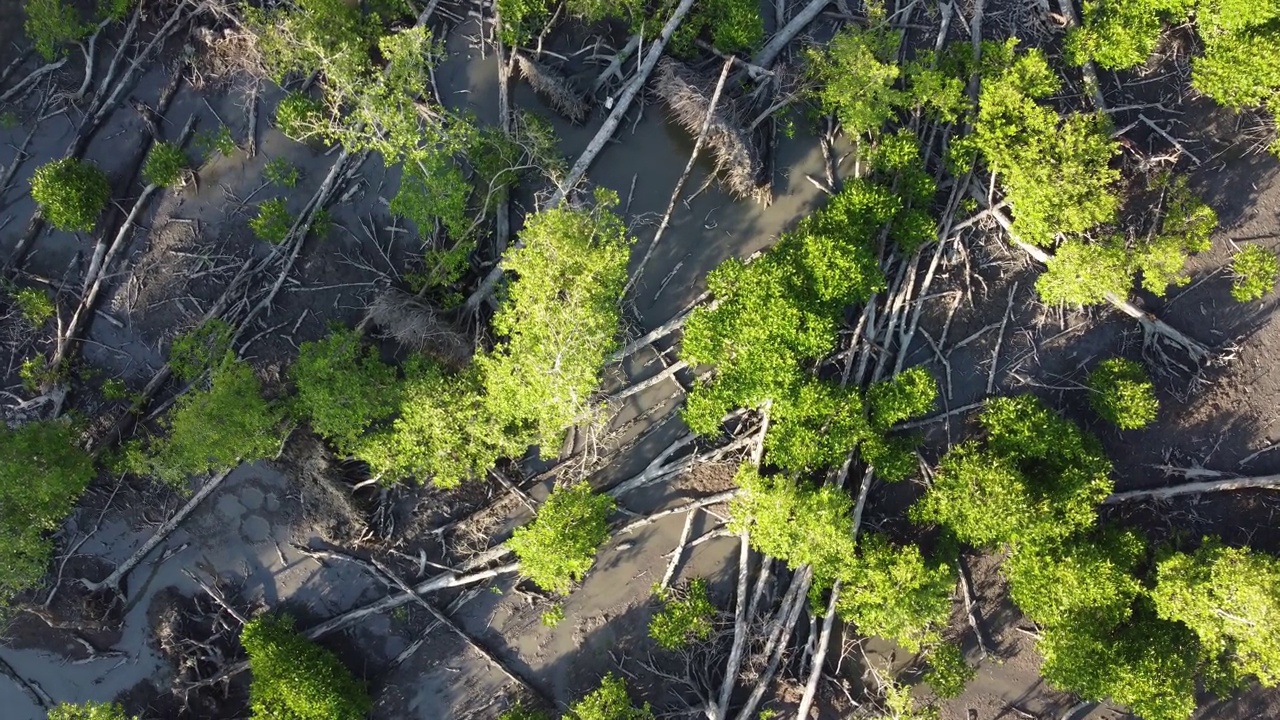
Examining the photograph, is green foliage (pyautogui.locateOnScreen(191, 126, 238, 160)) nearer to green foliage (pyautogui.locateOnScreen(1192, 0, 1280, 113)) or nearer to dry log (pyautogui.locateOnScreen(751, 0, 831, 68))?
dry log (pyautogui.locateOnScreen(751, 0, 831, 68))

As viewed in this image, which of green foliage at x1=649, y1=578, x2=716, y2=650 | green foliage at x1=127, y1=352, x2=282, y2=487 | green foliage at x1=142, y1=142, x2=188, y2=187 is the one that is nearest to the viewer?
green foliage at x1=127, y1=352, x2=282, y2=487

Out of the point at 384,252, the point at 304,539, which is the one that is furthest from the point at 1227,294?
the point at 304,539

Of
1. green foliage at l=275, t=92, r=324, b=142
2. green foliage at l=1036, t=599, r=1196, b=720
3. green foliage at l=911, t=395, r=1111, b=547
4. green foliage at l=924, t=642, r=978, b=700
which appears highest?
green foliage at l=275, t=92, r=324, b=142

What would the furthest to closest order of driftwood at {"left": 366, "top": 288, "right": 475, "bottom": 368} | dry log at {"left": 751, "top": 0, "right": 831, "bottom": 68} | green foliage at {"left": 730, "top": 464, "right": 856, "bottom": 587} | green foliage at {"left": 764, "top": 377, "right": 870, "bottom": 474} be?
dry log at {"left": 751, "top": 0, "right": 831, "bottom": 68} < driftwood at {"left": 366, "top": 288, "right": 475, "bottom": 368} < green foliage at {"left": 764, "top": 377, "right": 870, "bottom": 474} < green foliage at {"left": 730, "top": 464, "right": 856, "bottom": 587}

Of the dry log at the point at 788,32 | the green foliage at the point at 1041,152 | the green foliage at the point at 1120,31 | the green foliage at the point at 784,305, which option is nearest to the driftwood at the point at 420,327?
the green foliage at the point at 784,305

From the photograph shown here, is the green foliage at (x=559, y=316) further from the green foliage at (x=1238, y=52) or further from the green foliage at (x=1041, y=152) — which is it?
the green foliage at (x=1238, y=52)

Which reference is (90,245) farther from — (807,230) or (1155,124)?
(1155,124)

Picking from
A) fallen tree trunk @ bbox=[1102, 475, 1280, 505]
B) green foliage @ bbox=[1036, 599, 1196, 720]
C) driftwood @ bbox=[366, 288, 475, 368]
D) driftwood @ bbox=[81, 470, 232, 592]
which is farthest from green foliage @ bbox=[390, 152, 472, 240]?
Result: fallen tree trunk @ bbox=[1102, 475, 1280, 505]
